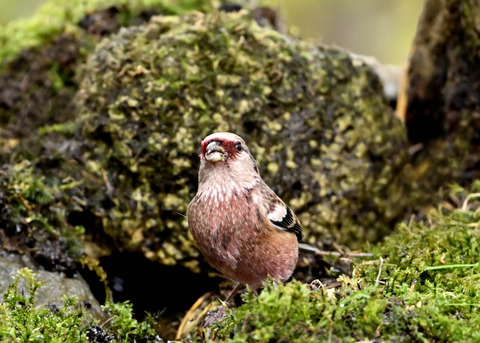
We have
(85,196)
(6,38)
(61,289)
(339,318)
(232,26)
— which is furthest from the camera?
(6,38)

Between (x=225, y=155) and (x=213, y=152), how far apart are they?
111 mm

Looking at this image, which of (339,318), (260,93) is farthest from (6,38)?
(339,318)

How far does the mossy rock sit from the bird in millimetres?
1131

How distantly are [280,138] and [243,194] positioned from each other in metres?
1.69

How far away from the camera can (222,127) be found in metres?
5.30

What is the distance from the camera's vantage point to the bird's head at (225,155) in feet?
13.0

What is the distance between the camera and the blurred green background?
621 inches

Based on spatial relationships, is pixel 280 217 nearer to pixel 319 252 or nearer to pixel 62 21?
pixel 319 252

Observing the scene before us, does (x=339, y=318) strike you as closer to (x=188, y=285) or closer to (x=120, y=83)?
(x=188, y=285)

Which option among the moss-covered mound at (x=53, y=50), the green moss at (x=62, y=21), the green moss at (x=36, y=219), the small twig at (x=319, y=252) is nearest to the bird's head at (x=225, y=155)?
the small twig at (x=319, y=252)

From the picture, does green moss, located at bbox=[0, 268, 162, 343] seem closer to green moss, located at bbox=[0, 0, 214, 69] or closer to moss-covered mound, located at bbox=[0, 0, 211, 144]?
moss-covered mound, located at bbox=[0, 0, 211, 144]

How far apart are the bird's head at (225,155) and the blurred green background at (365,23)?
11984 mm

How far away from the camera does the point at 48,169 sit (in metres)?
5.52

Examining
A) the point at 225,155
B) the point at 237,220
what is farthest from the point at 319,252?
the point at 225,155
